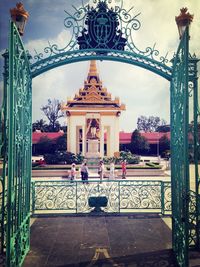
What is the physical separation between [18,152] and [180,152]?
7.06ft

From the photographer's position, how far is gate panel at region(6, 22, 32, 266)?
9.75ft

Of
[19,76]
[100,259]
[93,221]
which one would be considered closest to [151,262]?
[100,259]

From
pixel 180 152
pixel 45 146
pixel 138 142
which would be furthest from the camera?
pixel 138 142

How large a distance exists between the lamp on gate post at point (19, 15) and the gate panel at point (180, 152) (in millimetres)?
2362

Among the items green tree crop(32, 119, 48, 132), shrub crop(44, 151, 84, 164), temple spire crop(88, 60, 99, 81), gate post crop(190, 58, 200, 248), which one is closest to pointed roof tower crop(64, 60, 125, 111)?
temple spire crop(88, 60, 99, 81)

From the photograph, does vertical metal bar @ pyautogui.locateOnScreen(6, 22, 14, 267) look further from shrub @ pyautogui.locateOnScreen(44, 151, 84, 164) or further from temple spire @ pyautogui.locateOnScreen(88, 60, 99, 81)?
temple spire @ pyautogui.locateOnScreen(88, 60, 99, 81)

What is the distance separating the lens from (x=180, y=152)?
3527 mm

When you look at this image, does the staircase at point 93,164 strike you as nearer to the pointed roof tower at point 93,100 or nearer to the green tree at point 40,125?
the pointed roof tower at point 93,100

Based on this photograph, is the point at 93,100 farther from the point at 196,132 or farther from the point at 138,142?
the point at 196,132

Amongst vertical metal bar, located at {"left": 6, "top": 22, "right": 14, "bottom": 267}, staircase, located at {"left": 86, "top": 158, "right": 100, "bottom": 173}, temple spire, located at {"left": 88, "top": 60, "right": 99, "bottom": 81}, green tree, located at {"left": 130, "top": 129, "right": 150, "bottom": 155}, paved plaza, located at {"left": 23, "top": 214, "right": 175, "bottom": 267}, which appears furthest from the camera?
green tree, located at {"left": 130, "top": 129, "right": 150, "bottom": 155}

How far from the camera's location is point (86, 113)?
86.2 feet

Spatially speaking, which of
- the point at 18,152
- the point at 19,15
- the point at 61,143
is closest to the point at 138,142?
the point at 61,143

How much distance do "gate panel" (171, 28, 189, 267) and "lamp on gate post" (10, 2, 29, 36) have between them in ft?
7.75

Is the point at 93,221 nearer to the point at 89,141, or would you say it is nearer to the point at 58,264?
the point at 58,264
